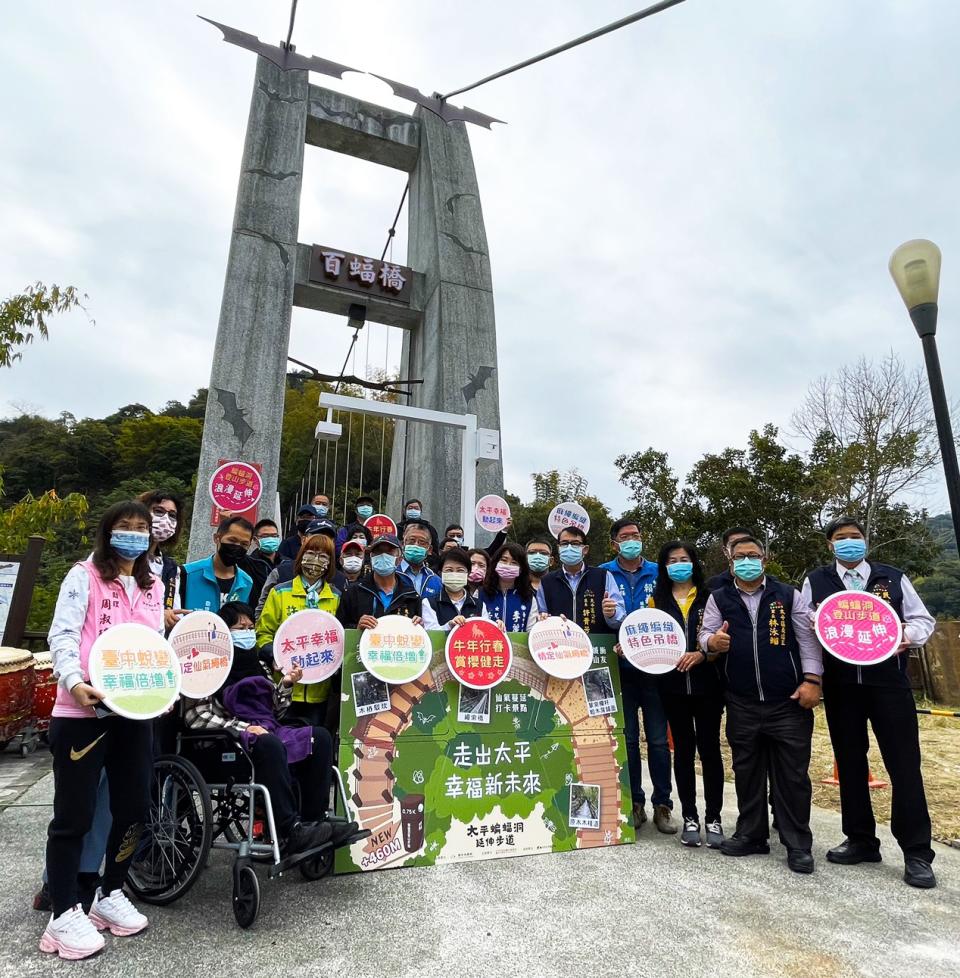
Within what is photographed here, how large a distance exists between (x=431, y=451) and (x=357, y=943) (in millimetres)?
9021

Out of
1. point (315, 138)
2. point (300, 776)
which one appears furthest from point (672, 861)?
point (315, 138)

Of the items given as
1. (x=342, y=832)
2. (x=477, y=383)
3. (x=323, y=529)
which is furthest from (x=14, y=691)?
(x=477, y=383)

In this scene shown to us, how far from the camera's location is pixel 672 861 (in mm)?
3137

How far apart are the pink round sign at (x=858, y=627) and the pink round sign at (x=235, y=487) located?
17.3 ft

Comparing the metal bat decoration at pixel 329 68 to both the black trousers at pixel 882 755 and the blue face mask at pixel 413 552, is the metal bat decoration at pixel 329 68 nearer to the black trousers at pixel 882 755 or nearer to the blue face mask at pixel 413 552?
the blue face mask at pixel 413 552

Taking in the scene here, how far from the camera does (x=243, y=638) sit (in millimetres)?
2844

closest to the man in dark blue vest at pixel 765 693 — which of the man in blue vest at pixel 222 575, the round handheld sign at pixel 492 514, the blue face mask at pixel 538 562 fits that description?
the blue face mask at pixel 538 562

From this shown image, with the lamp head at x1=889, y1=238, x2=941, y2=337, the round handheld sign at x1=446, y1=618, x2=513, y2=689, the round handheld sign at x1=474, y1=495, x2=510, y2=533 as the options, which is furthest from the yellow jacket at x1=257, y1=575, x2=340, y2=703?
the round handheld sign at x1=474, y1=495, x2=510, y2=533

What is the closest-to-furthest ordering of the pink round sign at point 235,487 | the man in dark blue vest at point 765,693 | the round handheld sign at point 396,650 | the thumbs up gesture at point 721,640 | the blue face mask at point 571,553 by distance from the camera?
the round handheld sign at point 396,650 < the man in dark blue vest at point 765,693 < the thumbs up gesture at point 721,640 < the blue face mask at point 571,553 < the pink round sign at point 235,487

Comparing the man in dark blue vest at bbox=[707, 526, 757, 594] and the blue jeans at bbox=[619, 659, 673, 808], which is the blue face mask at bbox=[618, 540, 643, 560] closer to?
the man in dark blue vest at bbox=[707, 526, 757, 594]

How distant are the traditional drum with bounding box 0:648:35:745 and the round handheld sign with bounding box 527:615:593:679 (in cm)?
390

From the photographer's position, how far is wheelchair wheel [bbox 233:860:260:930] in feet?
7.57

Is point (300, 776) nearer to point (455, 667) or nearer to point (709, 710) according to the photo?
point (455, 667)

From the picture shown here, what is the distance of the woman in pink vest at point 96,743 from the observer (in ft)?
7.06
